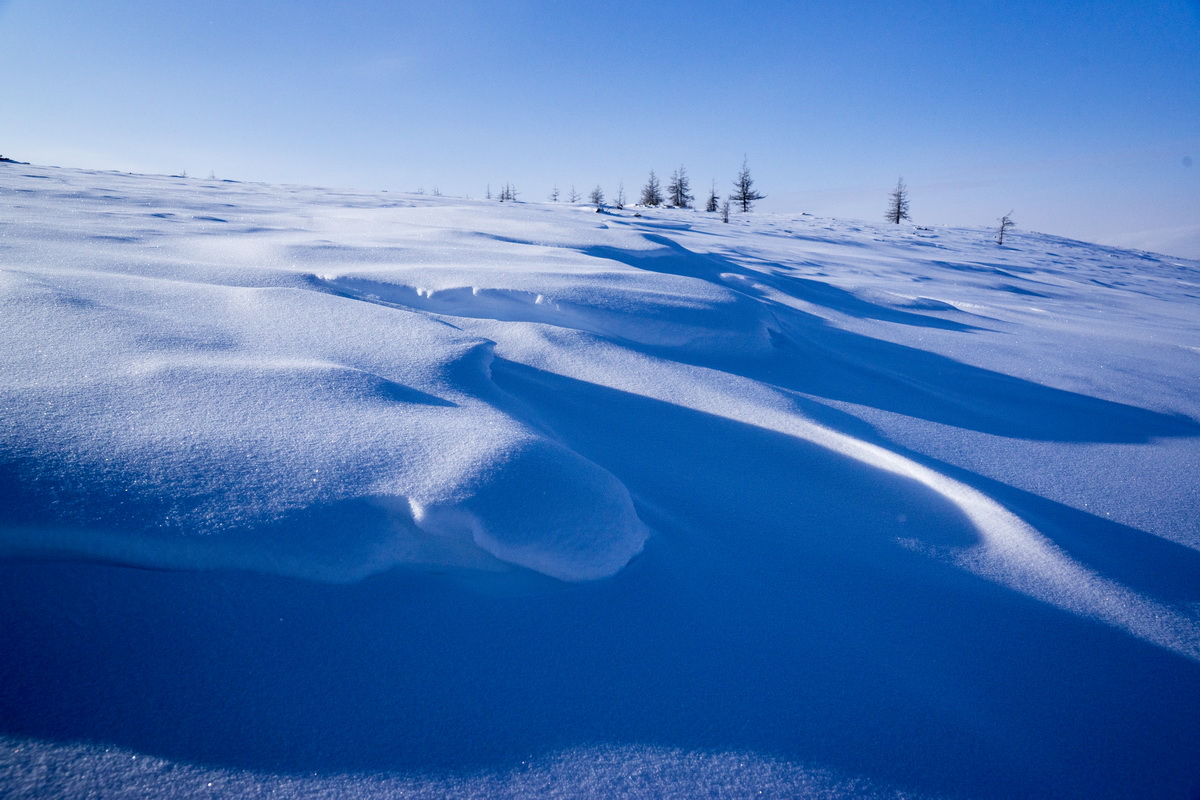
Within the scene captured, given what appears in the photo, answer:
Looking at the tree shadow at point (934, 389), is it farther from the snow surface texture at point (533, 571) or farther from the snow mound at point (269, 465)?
the snow mound at point (269, 465)

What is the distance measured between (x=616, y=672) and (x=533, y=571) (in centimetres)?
26

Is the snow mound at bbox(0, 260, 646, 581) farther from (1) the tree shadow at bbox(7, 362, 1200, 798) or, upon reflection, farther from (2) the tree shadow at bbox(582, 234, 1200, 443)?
(2) the tree shadow at bbox(582, 234, 1200, 443)

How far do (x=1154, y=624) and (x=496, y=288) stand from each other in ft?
7.45

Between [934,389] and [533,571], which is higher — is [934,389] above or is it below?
above

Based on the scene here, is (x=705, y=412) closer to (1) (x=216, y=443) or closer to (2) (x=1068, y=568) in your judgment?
(2) (x=1068, y=568)

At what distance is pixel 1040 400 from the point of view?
100 inches

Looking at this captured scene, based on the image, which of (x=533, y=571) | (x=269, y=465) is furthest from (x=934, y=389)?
(x=269, y=465)

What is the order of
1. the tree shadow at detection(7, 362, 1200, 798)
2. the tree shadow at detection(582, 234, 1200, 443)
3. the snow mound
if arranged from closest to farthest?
1. the tree shadow at detection(7, 362, 1200, 798)
2. the snow mound
3. the tree shadow at detection(582, 234, 1200, 443)

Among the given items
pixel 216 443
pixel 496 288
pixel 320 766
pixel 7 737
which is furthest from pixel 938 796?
pixel 496 288

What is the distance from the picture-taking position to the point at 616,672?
1017 mm

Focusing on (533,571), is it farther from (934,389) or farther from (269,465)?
(934,389)

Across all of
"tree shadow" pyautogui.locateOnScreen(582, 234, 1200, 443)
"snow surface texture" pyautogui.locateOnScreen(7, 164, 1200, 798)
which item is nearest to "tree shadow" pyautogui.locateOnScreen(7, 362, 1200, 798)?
"snow surface texture" pyautogui.locateOnScreen(7, 164, 1200, 798)

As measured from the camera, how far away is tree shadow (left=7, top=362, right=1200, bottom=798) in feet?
2.80

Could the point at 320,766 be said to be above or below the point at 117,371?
below
